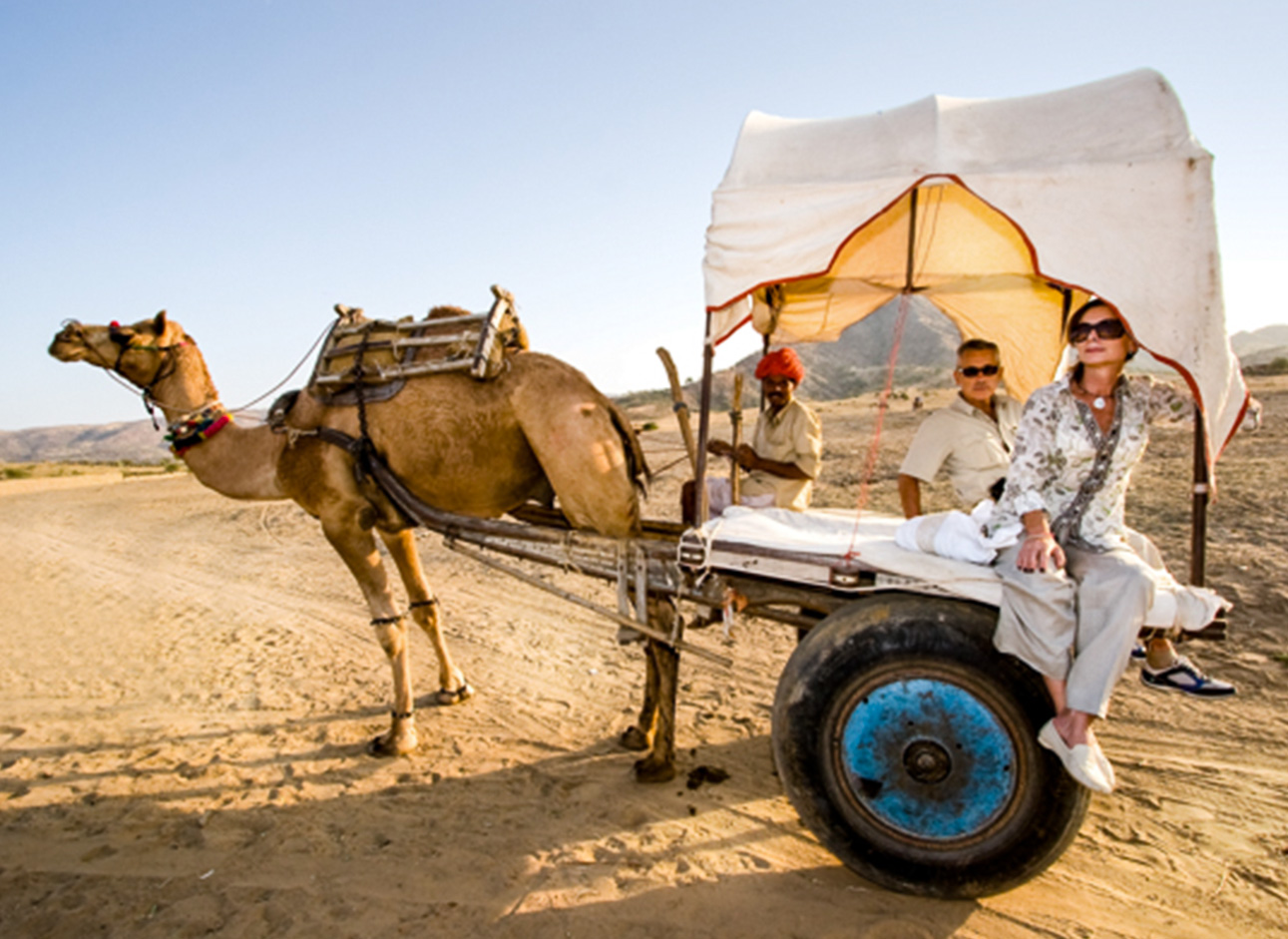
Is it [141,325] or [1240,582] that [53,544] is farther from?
[1240,582]

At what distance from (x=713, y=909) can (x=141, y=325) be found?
487 centimetres

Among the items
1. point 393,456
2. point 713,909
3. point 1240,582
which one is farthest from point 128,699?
point 1240,582

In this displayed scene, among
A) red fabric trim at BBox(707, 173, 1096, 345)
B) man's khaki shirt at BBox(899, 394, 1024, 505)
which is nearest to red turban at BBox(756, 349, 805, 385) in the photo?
man's khaki shirt at BBox(899, 394, 1024, 505)

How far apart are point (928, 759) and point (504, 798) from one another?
2.21 metres

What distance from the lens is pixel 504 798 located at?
379 cm

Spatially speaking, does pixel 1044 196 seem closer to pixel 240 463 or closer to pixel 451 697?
pixel 451 697

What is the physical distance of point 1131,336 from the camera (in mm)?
2678

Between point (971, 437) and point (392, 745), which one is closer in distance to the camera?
point (971, 437)

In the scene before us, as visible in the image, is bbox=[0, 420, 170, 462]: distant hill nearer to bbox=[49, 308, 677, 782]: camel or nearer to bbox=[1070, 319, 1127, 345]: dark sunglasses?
bbox=[49, 308, 677, 782]: camel

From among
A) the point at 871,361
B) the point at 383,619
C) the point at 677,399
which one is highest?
the point at 871,361

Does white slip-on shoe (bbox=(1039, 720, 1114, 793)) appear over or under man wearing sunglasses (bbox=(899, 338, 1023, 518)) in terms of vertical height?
under

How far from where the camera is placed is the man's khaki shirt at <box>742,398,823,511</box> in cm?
457

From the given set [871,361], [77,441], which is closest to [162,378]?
[871,361]

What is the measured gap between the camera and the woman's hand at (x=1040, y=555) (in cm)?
253
